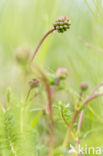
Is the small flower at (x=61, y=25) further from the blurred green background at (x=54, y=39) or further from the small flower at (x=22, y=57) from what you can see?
the blurred green background at (x=54, y=39)

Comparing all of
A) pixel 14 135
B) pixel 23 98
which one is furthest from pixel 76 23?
pixel 14 135

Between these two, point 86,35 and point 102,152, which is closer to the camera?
point 102,152

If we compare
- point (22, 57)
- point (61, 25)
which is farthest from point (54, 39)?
point (22, 57)

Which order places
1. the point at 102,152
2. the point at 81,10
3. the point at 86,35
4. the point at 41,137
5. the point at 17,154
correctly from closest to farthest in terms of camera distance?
the point at 17,154 → the point at 102,152 → the point at 41,137 → the point at 81,10 → the point at 86,35

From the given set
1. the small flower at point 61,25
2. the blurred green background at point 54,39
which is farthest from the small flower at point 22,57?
the blurred green background at point 54,39

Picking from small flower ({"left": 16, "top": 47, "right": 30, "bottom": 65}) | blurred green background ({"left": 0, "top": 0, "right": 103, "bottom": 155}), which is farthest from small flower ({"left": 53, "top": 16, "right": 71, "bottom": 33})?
blurred green background ({"left": 0, "top": 0, "right": 103, "bottom": 155})

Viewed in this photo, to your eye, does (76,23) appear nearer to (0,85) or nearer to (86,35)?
(86,35)

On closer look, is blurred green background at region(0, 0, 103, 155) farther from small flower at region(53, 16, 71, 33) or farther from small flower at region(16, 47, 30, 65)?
small flower at region(16, 47, 30, 65)

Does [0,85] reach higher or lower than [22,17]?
lower

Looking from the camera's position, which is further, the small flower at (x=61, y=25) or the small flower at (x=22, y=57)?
the small flower at (x=61, y=25)

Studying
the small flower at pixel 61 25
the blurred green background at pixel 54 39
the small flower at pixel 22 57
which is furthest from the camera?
the blurred green background at pixel 54 39
